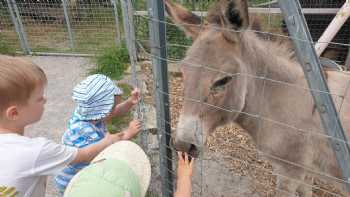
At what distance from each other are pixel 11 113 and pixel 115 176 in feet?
1.87

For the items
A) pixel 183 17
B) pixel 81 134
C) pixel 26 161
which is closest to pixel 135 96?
pixel 81 134

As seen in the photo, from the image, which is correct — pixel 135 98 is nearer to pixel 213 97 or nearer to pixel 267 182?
pixel 213 97

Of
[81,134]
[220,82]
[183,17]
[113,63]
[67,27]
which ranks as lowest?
[113,63]

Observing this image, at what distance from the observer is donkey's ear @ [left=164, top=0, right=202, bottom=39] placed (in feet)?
7.00

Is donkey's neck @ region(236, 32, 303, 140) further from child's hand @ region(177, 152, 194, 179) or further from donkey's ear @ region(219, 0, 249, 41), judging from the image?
child's hand @ region(177, 152, 194, 179)

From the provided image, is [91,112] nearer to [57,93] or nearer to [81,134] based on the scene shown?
[81,134]

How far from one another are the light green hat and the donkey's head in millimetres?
421

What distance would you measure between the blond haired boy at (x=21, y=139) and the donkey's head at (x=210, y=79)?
723 millimetres

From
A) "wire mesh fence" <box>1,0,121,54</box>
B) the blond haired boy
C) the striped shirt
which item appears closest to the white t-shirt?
the blond haired boy

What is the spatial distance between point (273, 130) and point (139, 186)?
1.20 meters

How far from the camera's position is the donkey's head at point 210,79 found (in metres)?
1.92

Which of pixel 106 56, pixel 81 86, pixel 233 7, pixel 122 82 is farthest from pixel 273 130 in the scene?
pixel 106 56

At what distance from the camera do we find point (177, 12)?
7.13 ft

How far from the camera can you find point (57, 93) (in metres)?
5.22
